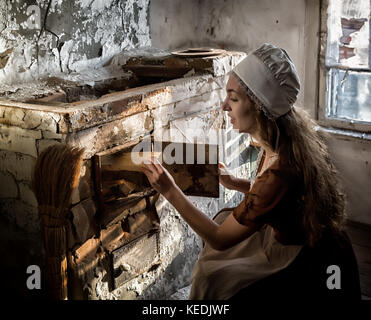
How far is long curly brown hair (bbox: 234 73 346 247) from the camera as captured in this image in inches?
89.0

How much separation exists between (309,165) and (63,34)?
2.13 m

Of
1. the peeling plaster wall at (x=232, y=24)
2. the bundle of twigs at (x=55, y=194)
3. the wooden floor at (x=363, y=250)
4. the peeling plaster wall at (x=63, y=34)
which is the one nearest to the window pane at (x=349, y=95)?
the peeling plaster wall at (x=232, y=24)

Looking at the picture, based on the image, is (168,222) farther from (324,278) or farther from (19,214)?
(324,278)

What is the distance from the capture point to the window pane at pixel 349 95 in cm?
430

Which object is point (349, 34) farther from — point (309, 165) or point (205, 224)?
point (205, 224)

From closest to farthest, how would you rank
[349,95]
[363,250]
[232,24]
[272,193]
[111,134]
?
1. [272,193]
2. [111,134]
3. [363,250]
4. [349,95]
5. [232,24]

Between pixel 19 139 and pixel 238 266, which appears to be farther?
pixel 19 139

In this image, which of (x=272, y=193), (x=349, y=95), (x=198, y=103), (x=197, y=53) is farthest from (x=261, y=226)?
(x=349, y=95)

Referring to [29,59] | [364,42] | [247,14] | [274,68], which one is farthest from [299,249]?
[247,14]

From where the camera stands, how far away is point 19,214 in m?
2.85

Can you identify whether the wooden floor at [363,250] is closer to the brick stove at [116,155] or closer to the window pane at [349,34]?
the brick stove at [116,155]

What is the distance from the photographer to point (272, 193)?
226cm

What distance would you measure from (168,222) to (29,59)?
1368 millimetres

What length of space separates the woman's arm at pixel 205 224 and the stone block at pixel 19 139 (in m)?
0.62
